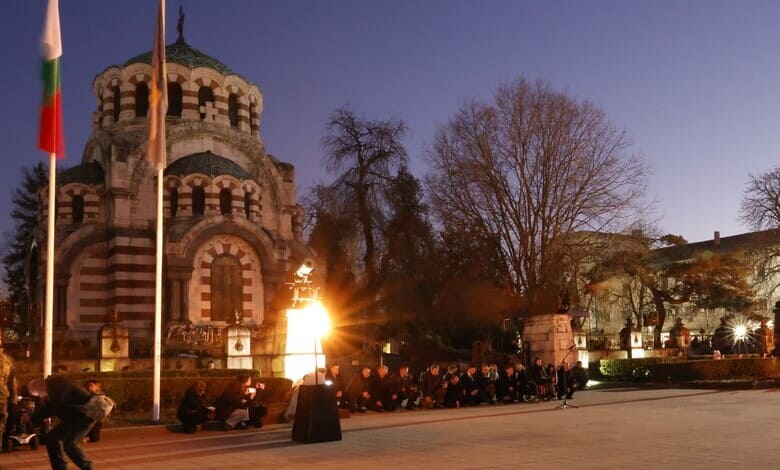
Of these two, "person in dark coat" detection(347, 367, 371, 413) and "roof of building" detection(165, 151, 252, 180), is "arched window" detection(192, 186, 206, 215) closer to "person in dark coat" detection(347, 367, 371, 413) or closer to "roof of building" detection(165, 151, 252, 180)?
"roof of building" detection(165, 151, 252, 180)

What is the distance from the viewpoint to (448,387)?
21.6 meters

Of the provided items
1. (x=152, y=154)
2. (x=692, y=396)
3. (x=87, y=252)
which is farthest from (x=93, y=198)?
(x=692, y=396)

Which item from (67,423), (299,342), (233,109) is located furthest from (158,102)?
(233,109)

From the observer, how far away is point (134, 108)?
132ft

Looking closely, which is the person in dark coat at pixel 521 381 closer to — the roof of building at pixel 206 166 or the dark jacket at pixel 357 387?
the dark jacket at pixel 357 387

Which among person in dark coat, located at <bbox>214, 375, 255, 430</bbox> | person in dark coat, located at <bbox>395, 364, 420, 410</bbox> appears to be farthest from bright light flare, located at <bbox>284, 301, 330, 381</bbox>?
person in dark coat, located at <bbox>214, 375, 255, 430</bbox>

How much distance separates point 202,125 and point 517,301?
→ 18865 mm

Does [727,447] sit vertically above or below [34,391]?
below

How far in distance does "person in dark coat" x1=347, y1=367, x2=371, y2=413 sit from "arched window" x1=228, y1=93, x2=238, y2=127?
2551cm

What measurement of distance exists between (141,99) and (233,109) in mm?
4781

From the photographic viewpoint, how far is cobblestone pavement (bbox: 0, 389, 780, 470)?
420 inches

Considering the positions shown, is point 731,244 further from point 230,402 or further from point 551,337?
point 230,402

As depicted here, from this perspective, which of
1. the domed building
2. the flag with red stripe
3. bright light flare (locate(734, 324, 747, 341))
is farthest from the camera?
bright light flare (locate(734, 324, 747, 341))

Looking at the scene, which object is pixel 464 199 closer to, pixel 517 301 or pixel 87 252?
pixel 517 301
